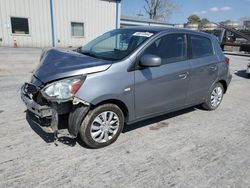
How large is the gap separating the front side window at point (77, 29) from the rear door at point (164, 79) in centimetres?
1585

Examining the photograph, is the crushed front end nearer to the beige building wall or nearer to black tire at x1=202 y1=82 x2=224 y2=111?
black tire at x1=202 y1=82 x2=224 y2=111

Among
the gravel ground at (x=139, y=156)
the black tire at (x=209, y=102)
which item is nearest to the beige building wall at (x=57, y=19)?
the gravel ground at (x=139, y=156)

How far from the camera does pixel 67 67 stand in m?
2.90

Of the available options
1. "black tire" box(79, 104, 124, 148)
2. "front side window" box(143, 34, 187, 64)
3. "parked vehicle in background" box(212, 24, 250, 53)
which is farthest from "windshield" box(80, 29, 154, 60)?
"parked vehicle in background" box(212, 24, 250, 53)

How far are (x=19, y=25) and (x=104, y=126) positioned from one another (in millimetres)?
15810

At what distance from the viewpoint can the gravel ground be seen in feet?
8.25

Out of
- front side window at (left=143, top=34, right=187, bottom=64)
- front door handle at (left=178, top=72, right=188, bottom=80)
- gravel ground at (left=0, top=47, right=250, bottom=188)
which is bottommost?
gravel ground at (left=0, top=47, right=250, bottom=188)

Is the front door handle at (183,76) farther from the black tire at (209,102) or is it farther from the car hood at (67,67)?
the car hood at (67,67)

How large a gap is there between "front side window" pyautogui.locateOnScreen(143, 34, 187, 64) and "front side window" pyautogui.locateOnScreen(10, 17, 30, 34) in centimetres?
1539

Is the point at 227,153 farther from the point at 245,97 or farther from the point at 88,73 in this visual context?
the point at 245,97

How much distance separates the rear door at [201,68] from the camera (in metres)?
4.05

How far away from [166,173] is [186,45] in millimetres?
2356

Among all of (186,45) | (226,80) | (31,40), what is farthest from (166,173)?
(31,40)

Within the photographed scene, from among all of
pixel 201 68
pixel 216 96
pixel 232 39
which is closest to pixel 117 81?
pixel 201 68
